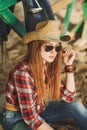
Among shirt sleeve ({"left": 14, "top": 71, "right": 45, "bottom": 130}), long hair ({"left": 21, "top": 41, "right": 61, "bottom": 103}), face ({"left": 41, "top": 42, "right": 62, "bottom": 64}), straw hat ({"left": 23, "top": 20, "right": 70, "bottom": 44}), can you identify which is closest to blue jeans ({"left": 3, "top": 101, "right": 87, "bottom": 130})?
long hair ({"left": 21, "top": 41, "right": 61, "bottom": 103})

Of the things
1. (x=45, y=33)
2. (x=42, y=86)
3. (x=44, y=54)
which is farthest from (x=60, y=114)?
(x=45, y=33)

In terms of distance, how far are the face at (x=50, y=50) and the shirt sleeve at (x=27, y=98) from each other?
0.21m

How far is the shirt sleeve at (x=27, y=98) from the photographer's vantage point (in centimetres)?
312

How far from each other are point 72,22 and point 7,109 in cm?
358

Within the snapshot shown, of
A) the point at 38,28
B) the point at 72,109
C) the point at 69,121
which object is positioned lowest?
the point at 69,121

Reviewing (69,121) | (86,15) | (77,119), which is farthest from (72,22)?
(77,119)

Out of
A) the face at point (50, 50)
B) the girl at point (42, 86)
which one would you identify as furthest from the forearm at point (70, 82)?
the face at point (50, 50)

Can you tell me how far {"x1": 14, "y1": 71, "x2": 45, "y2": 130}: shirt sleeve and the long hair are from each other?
0.08 m

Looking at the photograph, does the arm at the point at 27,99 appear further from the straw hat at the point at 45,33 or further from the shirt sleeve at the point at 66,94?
the shirt sleeve at the point at 66,94

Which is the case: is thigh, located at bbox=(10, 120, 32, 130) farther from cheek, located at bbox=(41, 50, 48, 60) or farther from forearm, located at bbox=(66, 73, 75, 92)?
cheek, located at bbox=(41, 50, 48, 60)

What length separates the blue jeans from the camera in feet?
11.1

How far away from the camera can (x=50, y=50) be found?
3.18 meters

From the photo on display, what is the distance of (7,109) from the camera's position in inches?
133

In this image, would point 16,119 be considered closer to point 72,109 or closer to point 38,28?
point 72,109
